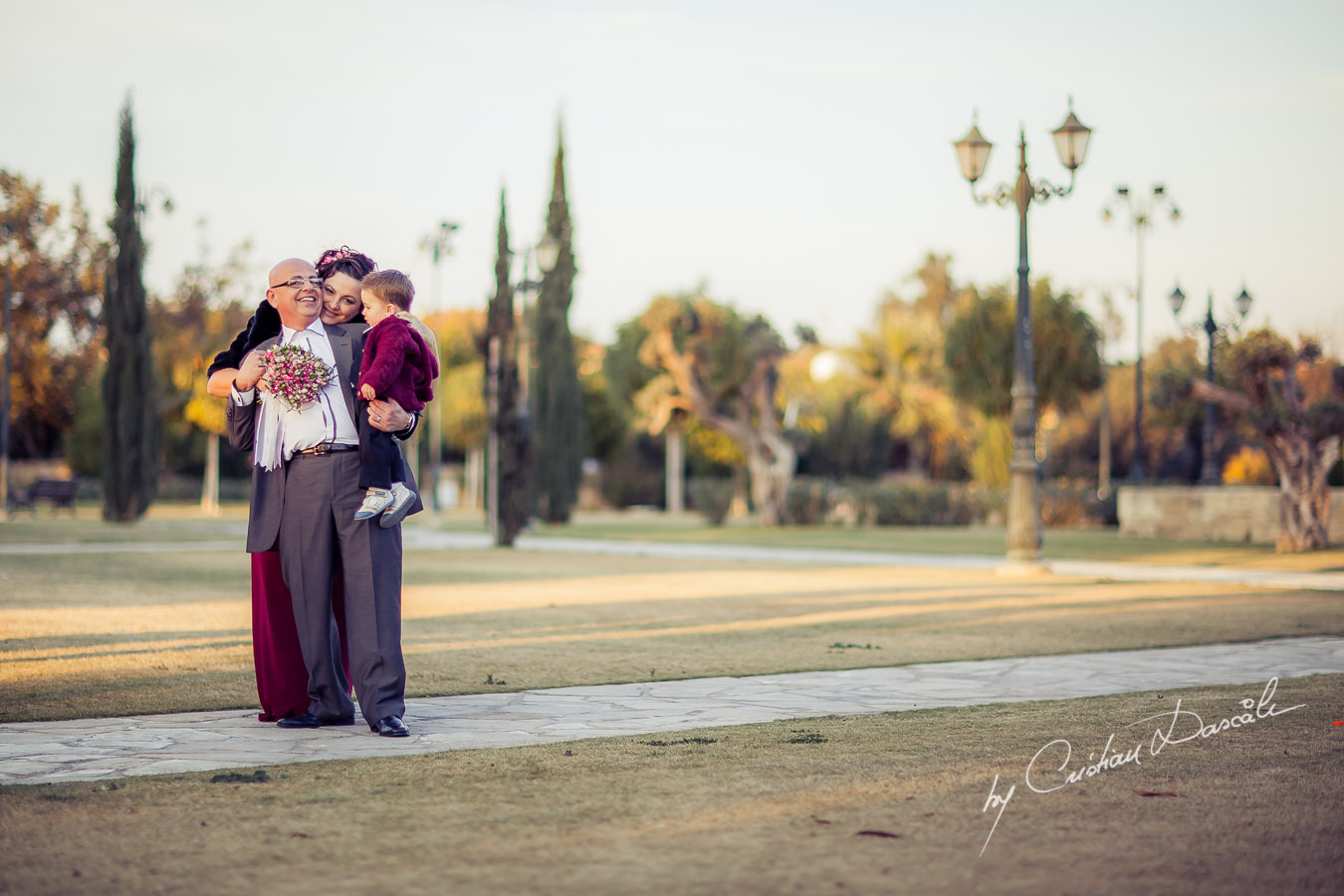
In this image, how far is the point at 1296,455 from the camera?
21.4 metres

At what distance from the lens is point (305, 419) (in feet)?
18.5

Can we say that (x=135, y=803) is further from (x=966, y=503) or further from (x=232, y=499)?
Answer: (x=232, y=499)

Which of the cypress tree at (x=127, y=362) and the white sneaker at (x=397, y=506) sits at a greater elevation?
the cypress tree at (x=127, y=362)

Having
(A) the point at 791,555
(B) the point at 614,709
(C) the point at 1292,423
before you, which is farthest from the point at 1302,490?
(B) the point at 614,709

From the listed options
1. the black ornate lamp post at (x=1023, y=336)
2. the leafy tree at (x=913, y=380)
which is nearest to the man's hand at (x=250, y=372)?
the black ornate lamp post at (x=1023, y=336)

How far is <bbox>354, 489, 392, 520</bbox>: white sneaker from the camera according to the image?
17.8 feet

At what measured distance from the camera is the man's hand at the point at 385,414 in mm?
5457

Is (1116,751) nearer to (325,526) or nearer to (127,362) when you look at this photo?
(325,526)

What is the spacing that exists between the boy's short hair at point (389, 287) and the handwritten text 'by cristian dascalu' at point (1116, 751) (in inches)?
124

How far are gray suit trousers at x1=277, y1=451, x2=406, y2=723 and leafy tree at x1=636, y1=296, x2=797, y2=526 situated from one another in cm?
2565

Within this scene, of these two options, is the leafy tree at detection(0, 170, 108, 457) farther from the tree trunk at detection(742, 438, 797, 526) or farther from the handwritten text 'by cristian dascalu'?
the handwritten text 'by cristian dascalu'

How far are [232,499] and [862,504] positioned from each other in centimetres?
3183

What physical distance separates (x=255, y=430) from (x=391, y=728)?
1492 mm

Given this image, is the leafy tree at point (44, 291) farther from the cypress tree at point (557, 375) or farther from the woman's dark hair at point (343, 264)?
the woman's dark hair at point (343, 264)
